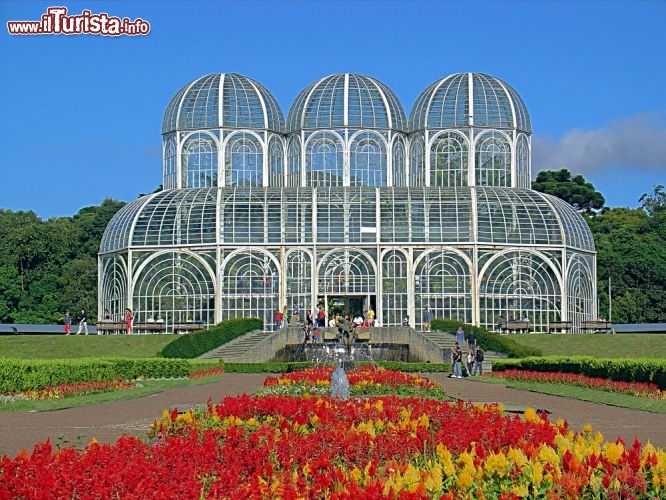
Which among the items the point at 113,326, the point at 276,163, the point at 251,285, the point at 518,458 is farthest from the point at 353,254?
the point at 518,458

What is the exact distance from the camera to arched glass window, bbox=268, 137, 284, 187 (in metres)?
66.1

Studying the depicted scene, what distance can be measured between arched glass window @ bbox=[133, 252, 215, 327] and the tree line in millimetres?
20055

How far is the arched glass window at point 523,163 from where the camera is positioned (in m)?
65.7

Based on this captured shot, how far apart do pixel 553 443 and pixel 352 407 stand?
5924 mm

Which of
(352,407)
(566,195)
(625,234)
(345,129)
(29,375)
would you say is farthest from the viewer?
(566,195)

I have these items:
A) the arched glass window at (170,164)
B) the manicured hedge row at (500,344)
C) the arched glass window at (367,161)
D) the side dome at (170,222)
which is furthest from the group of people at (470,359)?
the arched glass window at (170,164)

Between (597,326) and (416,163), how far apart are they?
1447cm

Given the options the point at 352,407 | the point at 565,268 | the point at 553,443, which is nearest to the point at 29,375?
the point at 352,407

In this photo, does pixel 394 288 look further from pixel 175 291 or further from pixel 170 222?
pixel 170 222

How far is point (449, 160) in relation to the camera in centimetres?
6531

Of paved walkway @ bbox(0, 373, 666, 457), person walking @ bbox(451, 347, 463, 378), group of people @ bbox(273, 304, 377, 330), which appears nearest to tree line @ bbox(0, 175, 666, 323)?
group of people @ bbox(273, 304, 377, 330)

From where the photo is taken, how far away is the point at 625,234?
85375 mm

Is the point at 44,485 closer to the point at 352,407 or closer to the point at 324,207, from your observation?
the point at 352,407

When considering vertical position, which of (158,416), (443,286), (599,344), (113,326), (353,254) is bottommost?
(158,416)
